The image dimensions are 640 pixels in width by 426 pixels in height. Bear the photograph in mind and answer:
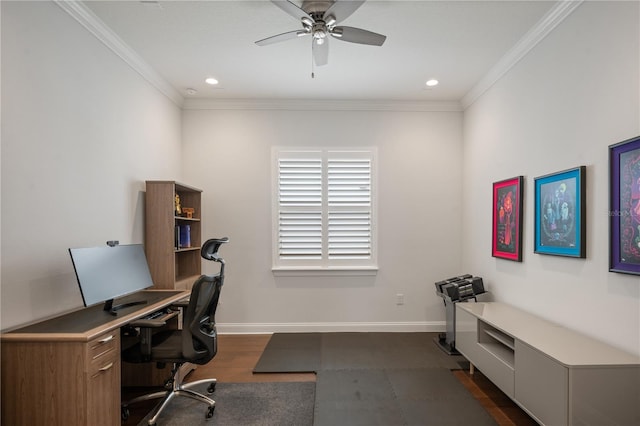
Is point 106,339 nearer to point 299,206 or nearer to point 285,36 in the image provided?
point 285,36

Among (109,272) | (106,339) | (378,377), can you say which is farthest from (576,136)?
(109,272)

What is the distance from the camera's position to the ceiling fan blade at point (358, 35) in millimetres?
2410

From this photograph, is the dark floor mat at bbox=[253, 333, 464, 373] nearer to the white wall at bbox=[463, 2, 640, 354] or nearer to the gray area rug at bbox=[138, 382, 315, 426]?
the gray area rug at bbox=[138, 382, 315, 426]

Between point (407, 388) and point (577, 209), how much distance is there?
77.8 inches

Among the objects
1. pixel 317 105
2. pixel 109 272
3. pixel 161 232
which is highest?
pixel 317 105

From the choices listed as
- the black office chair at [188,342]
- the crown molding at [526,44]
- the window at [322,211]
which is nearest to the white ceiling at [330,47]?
the crown molding at [526,44]

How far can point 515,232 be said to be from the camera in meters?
3.23

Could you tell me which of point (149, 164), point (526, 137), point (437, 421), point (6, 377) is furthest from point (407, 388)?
point (149, 164)

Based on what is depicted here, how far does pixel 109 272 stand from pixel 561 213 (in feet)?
11.3

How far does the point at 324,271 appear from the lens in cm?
450

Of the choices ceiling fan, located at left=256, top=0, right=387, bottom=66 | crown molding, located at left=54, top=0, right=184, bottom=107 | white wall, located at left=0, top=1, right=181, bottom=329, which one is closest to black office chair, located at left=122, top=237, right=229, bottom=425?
white wall, located at left=0, top=1, right=181, bottom=329

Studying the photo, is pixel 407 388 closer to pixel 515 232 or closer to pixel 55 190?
pixel 515 232

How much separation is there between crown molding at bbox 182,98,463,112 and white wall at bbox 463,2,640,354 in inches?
38.0

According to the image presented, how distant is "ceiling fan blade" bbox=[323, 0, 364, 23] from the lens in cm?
215
